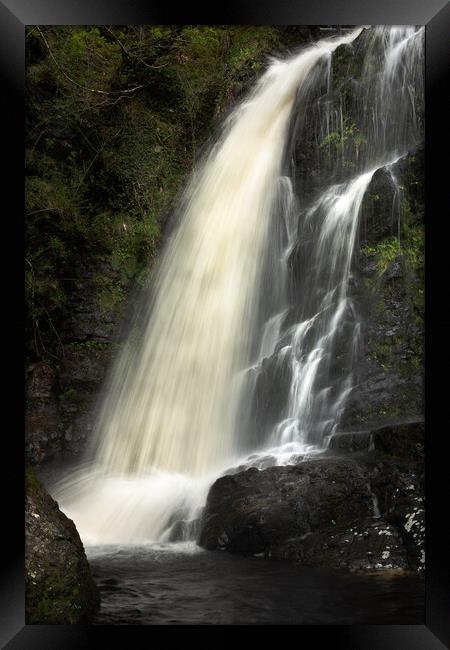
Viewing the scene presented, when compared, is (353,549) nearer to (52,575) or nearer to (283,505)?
(283,505)

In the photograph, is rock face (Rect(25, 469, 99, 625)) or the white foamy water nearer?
rock face (Rect(25, 469, 99, 625))

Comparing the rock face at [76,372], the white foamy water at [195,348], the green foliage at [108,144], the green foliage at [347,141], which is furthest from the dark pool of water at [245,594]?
the green foliage at [347,141]

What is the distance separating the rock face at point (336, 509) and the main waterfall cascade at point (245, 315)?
0.97 feet

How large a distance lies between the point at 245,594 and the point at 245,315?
249cm

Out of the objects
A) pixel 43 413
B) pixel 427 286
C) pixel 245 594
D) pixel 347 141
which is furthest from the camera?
pixel 43 413

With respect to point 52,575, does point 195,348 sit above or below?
above

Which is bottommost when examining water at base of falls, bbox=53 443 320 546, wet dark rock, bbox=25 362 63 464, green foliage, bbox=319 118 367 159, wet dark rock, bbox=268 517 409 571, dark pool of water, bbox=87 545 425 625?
dark pool of water, bbox=87 545 425 625

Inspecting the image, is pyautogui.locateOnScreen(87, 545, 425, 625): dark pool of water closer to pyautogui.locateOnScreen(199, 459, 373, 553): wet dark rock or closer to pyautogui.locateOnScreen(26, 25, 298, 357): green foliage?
pyautogui.locateOnScreen(199, 459, 373, 553): wet dark rock

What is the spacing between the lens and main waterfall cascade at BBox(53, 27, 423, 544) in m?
4.68

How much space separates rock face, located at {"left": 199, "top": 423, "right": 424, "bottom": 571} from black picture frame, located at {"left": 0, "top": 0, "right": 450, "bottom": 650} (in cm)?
44

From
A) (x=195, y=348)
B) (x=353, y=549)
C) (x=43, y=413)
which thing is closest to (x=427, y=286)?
(x=353, y=549)

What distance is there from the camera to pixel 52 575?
332 centimetres

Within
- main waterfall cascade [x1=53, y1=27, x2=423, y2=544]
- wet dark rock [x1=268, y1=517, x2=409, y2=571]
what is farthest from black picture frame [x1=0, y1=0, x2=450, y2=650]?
main waterfall cascade [x1=53, y1=27, x2=423, y2=544]

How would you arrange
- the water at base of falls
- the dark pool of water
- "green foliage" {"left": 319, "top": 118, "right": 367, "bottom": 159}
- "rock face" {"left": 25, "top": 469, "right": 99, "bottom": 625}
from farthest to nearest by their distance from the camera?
"green foliage" {"left": 319, "top": 118, "right": 367, "bottom": 159} < the water at base of falls < the dark pool of water < "rock face" {"left": 25, "top": 469, "right": 99, "bottom": 625}
